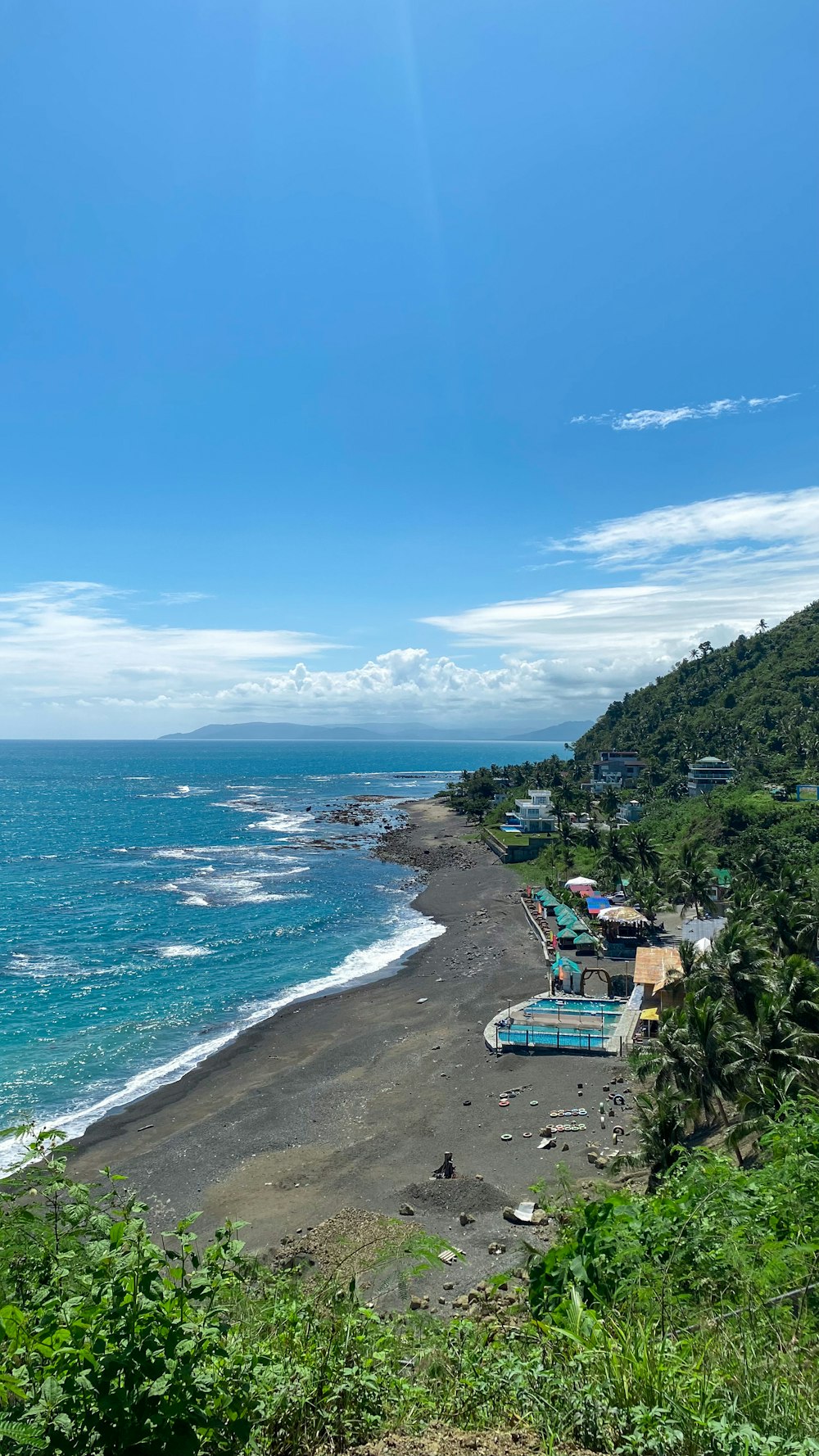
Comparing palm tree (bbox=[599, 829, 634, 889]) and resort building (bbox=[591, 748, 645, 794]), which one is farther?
resort building (bbox=[591, 748, 645, 794])

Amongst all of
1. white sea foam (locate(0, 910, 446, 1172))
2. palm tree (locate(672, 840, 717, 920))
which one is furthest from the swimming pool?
palm tree (locate(672, 840, 717, 920))

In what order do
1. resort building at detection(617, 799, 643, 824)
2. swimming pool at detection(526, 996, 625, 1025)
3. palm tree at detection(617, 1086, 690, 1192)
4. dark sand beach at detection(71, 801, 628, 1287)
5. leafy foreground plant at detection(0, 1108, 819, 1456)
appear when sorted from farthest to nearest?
1. resort building at detection(617, 799, 643, 824)
2. swimming pool at detection(526, 996, 625, 1025)
3. dark sand beach at detection(71, 801, 628, 1287)
4. palm tree at detection(617, 1086, 690, 1192)
5. leafy foreground plant at detection(0, 1108, 819, 1456)

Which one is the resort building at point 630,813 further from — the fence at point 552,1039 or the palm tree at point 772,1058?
the palm tree at point 772,1058

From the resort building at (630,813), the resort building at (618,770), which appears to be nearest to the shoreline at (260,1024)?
the resort building at (630,813)

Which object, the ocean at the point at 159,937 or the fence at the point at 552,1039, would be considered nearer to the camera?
the fence at the point at 552,1039

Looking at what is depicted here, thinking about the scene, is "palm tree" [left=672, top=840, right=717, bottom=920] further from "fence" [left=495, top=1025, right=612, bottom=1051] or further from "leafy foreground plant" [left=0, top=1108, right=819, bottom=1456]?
"leafy foreground plant" [left=0, top=1108, right=819, bottom=1456]

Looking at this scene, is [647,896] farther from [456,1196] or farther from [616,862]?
[456,1196]
